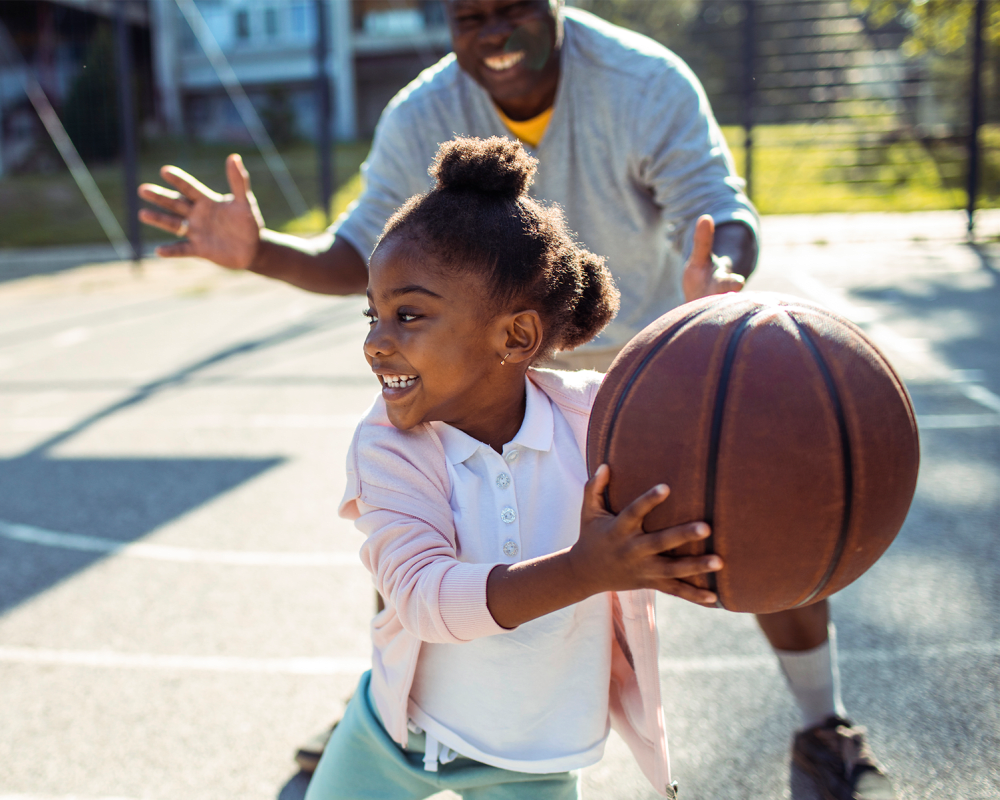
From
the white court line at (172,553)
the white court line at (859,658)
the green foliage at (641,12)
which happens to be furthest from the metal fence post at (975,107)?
the white court line at (172,553)

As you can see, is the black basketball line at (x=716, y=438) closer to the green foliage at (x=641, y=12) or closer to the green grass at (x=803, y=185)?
the green grass at (x=803, y=185)

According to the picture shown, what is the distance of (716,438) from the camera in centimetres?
140

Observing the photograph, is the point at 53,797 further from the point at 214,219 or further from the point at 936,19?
Result: the point at 936,19

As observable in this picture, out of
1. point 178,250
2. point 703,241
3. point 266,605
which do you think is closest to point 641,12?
point 266,605

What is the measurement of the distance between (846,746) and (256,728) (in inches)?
68.0

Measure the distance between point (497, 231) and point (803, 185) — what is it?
1533 centimetres

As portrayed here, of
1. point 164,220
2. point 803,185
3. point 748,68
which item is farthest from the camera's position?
point 803,185

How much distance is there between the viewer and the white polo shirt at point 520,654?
5.43 feet

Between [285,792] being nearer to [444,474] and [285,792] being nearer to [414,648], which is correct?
[414,648]

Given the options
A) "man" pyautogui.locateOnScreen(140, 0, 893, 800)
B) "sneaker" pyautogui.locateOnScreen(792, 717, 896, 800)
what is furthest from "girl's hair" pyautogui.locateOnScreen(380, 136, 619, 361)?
"sneaker" pyautogui.locateOnScreen(792, 717, 896, 800)

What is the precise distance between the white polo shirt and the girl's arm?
0.21 metres

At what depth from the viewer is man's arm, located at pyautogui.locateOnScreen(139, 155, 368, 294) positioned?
2.40m

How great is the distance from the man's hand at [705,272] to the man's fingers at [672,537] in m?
0.67

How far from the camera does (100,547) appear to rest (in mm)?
4465
